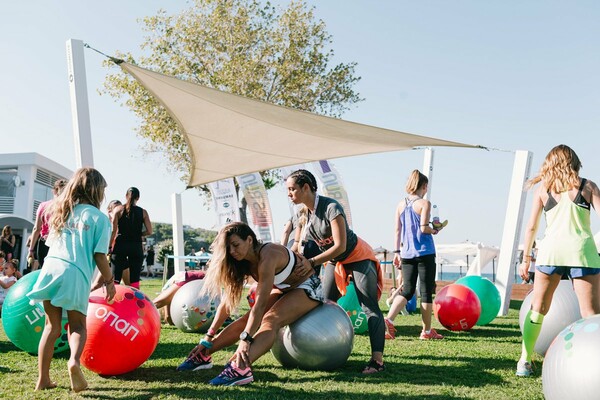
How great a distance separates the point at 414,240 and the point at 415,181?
738mm

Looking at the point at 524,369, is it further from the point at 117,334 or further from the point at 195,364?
the point at 117,334

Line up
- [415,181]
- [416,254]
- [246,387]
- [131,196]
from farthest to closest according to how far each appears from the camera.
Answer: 1. [131,196]
2. [415,181]
3. [416,254]
4. [246,387]

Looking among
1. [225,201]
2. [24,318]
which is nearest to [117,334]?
[24,318]

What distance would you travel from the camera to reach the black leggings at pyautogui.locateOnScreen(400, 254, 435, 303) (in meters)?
6.49

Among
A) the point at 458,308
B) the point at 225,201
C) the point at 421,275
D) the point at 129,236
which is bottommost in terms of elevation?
the point at 458,308

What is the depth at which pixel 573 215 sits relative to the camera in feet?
14.0

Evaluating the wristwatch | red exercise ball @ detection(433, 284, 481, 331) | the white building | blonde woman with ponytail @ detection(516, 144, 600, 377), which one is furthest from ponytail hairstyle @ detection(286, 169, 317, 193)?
the white building

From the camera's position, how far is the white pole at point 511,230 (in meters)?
10.2

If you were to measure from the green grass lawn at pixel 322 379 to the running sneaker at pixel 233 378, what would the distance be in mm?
72

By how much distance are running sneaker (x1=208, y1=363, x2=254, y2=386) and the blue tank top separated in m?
3.10

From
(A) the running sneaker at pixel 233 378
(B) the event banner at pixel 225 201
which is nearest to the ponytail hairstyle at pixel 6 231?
(B) the event banner at pixel 225 201

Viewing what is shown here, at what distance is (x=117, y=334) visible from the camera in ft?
13.8

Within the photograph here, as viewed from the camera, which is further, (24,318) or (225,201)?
(225,201)

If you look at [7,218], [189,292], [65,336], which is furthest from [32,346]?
[7,218]
